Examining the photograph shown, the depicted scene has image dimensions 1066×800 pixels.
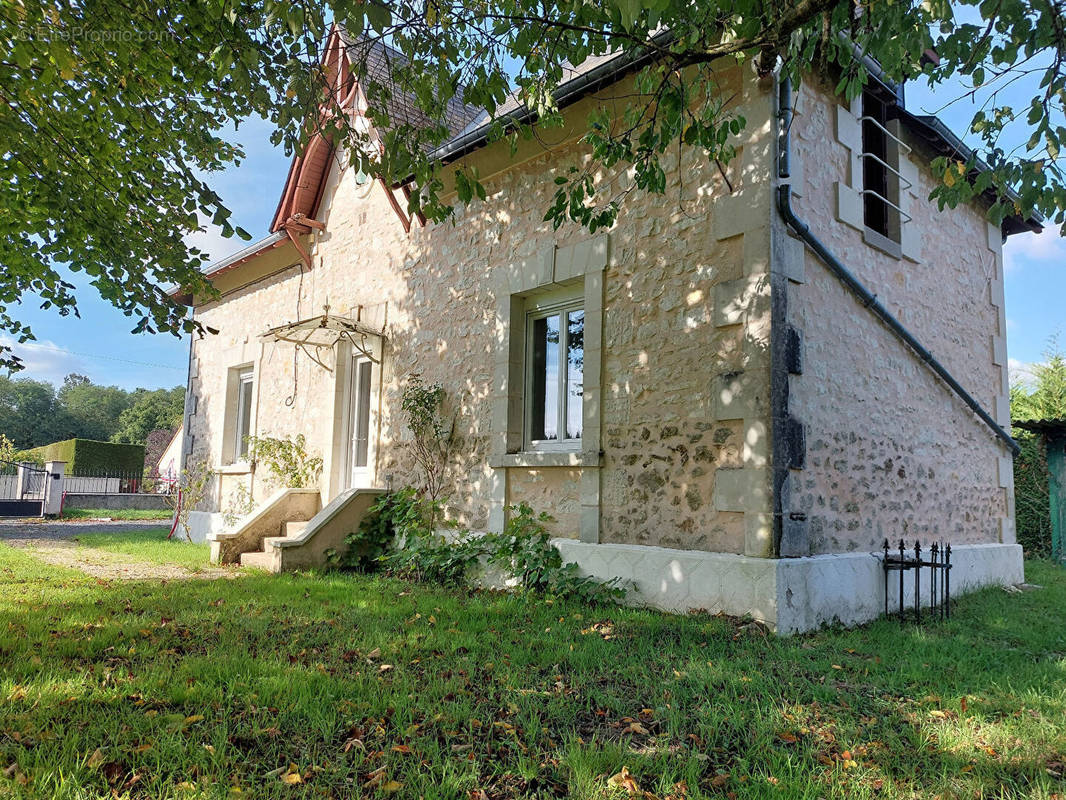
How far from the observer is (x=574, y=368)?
6527mm

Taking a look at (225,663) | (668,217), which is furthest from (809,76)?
(225,663)

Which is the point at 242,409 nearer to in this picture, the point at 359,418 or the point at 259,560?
the point at 359,418

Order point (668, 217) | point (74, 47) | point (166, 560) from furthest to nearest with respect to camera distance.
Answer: point (166, 560) < point (668, 217) < point (74, 47)

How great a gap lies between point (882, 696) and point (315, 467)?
24.0 feet

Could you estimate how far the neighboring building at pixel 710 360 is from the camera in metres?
4.98

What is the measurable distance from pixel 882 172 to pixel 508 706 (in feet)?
21.3

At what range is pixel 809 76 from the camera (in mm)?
5637

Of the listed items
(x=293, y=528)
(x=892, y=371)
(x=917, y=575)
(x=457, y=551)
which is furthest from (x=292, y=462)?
(x=917, y=575)

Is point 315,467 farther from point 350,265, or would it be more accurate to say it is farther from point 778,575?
point 778,575

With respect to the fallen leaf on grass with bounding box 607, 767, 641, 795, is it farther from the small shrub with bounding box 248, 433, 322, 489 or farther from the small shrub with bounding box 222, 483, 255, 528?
the small shrub with bounding box 222, 483, 255, 528

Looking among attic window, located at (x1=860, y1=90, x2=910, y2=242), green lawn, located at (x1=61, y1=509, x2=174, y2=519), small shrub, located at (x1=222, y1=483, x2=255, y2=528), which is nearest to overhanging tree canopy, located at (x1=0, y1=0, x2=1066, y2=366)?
attic window, located at (x1=860, y1=90, x2=910, y2=242)

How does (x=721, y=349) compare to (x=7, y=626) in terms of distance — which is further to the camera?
(x=721, y=349)

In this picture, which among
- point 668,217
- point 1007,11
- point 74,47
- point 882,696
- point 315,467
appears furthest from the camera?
point 315,467

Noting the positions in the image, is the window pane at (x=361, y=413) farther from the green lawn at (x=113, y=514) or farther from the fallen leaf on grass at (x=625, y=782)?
the green lawn at (x=113, y=514)
